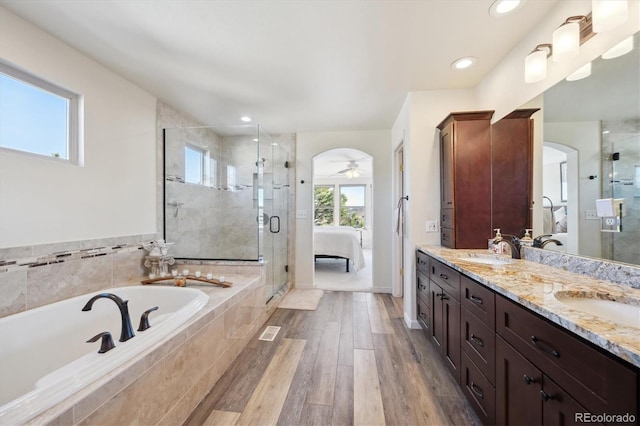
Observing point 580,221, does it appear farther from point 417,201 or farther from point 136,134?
point 136,134

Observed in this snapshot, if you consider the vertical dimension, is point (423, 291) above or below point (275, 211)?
below

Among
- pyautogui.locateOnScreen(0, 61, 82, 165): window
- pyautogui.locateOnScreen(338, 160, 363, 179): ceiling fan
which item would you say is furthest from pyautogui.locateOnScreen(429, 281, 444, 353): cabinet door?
pyautogui.locateOnScreen(338, 160, 363, 179): ceiling fan

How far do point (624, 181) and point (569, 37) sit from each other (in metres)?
0.89

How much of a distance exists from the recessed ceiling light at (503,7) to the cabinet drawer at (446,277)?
1710mm

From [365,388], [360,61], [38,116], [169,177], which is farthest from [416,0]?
[169,177]

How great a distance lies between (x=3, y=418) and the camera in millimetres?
790

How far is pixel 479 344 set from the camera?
139 cm

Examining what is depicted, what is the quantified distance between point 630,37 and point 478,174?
123cm

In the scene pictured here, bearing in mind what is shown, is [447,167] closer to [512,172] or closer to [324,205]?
[512,172]

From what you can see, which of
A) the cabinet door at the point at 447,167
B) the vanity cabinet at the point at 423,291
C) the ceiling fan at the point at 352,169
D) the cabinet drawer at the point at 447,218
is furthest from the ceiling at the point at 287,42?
the ceiling fan at the point at 352,169

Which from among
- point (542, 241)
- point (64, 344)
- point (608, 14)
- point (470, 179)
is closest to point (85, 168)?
point (64, 344)

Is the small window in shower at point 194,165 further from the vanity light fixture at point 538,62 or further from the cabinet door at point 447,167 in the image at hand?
the vanity light fixture at point 538,62

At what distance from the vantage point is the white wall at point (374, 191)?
12.4 ft

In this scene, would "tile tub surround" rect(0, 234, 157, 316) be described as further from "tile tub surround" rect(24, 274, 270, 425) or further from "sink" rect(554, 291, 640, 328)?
"sink" rect(554, 291, 640, 328)
